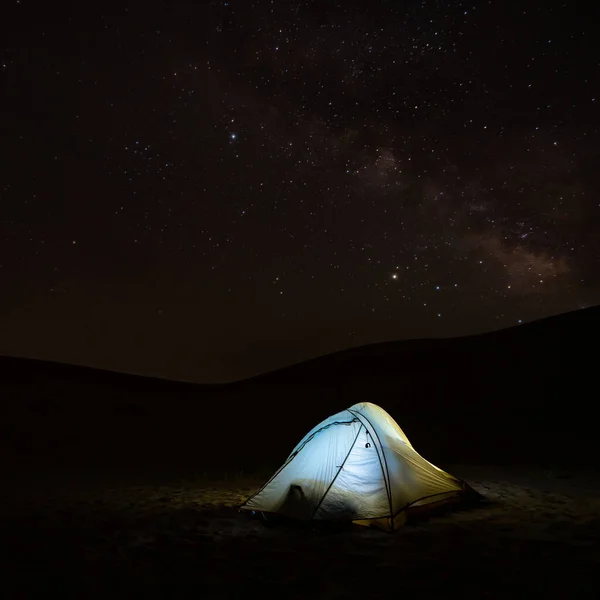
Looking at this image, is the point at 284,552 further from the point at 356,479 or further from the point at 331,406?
the point at 331,406

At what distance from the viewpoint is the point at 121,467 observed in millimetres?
17094

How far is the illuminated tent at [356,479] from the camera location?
818 centimetres

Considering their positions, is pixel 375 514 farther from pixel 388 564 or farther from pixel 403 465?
pixel 388 564

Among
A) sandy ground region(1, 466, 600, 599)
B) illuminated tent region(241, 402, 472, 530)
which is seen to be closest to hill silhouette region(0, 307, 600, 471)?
sandy ground region(1, 466, 600, 599)

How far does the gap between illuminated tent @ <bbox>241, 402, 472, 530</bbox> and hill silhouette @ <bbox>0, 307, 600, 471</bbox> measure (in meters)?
8.28

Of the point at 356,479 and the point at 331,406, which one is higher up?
the point at 331,406

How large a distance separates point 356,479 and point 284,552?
1.90 meters

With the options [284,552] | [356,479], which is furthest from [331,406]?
[284,552]

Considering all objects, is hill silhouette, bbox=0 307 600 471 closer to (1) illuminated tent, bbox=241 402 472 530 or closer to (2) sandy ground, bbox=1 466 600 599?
(2) sandy ground, bbox=1 466 600 599

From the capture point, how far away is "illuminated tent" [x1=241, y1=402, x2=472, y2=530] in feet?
26.8

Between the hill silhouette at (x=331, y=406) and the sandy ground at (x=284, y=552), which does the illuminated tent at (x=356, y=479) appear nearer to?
the sandy ground at (x=284, y=552)

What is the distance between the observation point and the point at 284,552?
6906mm

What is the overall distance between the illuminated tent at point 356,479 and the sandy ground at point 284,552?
30cm

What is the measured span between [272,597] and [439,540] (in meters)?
2.86
